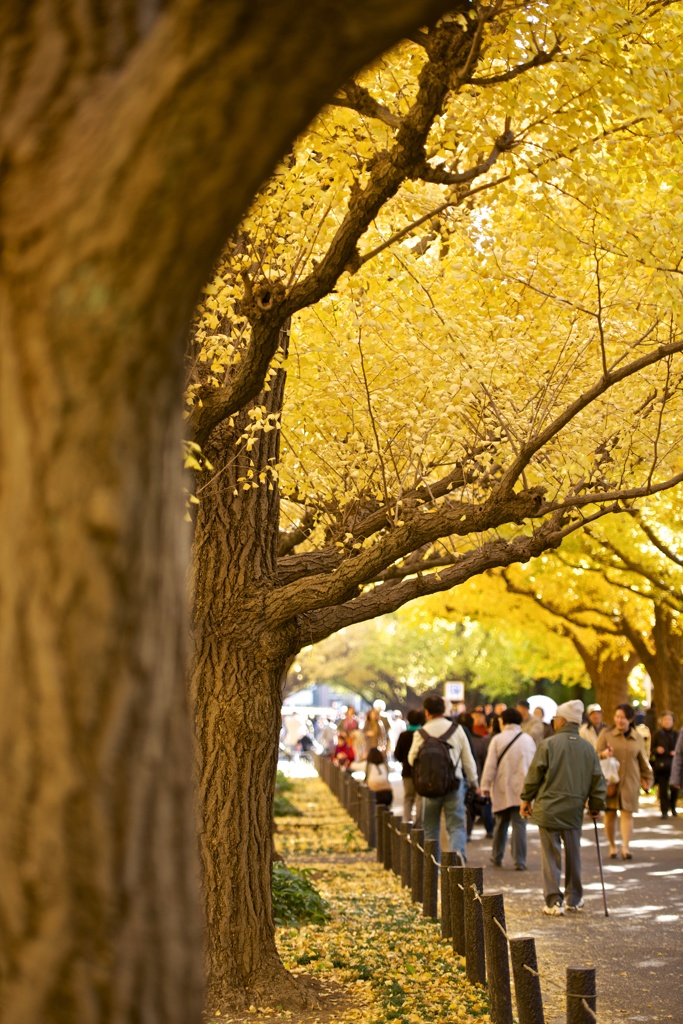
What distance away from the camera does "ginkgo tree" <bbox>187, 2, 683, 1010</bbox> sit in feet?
20.5

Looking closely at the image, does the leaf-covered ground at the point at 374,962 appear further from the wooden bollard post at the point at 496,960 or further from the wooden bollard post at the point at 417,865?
the wooden bollard post at the point at 496,960

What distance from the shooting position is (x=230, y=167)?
7.47 ft

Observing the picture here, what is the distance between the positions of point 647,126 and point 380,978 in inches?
237

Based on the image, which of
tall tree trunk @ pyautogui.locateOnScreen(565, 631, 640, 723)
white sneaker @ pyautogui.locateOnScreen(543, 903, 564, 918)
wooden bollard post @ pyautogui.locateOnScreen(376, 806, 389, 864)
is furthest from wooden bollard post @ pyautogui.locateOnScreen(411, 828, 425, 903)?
tall tree trunk @ pyautogui.locateOnScreen(565, 631, 640, 723)

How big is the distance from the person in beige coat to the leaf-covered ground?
3106 mm

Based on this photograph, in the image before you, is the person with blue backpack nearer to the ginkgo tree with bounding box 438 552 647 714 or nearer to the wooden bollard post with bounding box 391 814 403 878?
the wooden bollard post with bounding box 391 814 403 878

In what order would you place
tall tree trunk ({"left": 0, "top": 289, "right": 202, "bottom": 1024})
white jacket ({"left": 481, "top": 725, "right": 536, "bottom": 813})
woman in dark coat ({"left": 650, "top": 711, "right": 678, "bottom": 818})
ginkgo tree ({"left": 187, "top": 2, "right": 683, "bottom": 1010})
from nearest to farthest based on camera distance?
tall tree trunk ({"left": 0, "top": 289, "right": 202, "bottom": 1024})
ginkgo tree ({"left": 187, "top": 2, "right": 683, "bottom": 1010})
white jacket ({"left": 481, "top": 725, "right": 536, "bottom": 813})
woman in dark coat ({"left": 650, "top": 711, "right": 678, "bottom": 818})

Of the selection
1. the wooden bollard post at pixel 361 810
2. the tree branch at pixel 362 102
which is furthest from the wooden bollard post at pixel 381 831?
the tree branch at pixel 362 102

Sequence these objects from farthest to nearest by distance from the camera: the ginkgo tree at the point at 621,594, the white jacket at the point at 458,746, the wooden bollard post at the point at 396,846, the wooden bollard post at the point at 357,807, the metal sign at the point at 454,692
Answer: the metal sign at the point at 454,692 → the ginkgo tree at the point at 621,594 → the wooden bollard post at the point at 357,807 → the wooden bollard post at the point at 396,846 → the white jacket at the point at 458,746

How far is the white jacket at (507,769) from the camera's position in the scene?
1436 centimetres

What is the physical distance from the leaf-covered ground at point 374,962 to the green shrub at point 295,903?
6.6 inches

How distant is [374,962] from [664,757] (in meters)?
14.2

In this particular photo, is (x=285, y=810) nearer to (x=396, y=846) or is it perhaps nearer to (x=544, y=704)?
(x=544, y=704)

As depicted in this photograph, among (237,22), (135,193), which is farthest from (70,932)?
(237,22)
